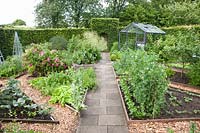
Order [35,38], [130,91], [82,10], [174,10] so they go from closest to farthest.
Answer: [130,91] → [35,38] → [174,10] → [82,10]

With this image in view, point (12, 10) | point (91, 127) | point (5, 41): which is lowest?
point (91, 127)

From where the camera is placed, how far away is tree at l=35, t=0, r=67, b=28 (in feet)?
67.9

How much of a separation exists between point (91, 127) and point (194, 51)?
4.20m

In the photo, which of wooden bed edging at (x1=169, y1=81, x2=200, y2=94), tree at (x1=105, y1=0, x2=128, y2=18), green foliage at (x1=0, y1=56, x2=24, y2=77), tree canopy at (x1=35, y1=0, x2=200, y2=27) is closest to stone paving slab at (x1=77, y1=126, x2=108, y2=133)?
wooden bed edging at (x1=169, y1=81, x2=200, y2=94)

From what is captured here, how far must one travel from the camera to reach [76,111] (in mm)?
4809

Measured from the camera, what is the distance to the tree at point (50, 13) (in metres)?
20.7

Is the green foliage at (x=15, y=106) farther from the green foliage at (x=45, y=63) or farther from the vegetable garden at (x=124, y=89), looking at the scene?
the green foliage at (x=45, y=63)

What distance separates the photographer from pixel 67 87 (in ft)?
19.2

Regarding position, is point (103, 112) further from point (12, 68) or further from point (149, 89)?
point (12, 68)

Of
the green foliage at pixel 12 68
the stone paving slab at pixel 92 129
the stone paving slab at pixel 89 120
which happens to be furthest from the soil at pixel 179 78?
the green foliage at pixel 12 68

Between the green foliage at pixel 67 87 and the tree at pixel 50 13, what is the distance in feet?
47.1

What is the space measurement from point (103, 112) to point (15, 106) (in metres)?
1.73

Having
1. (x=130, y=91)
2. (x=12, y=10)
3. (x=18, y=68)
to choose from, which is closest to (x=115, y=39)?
(x=12, y=10)

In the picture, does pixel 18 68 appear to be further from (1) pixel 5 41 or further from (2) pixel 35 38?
(2) pixel 35 38
